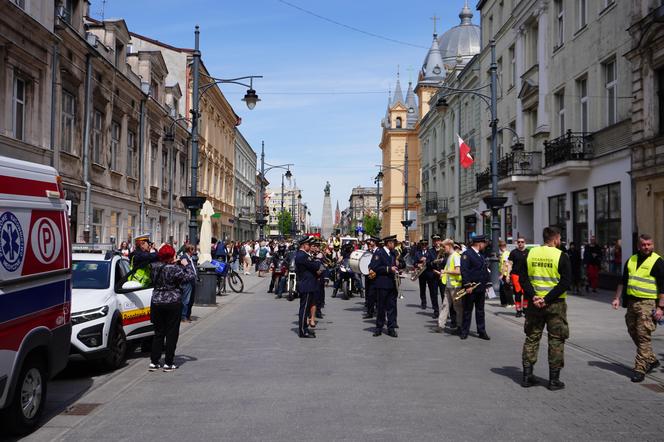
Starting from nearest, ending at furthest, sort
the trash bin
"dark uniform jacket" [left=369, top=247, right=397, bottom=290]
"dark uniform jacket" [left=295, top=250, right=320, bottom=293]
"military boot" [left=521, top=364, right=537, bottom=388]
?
"military boot" [left=521, top=364, right=537, bottom=388]
"dark uniform jacket" [left=295, top=250, right=320, bottom=293]
"dark uniform jacket" [left=369, top=247, right=397, bottom=290]
the trash bin

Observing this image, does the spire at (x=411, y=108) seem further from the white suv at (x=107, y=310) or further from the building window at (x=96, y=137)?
the white suv at (x=107, y=310)

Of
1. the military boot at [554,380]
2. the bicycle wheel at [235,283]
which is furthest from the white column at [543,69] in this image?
the military boot at [554,380]

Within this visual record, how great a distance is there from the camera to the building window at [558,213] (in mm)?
25686

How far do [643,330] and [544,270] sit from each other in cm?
163

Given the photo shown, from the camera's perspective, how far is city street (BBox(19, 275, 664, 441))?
5812 millimetres

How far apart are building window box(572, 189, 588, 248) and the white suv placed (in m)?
18.1

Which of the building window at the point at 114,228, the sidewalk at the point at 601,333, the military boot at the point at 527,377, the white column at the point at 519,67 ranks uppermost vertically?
the white column at the point at 519,67

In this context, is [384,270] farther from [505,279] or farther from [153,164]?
[153,164]

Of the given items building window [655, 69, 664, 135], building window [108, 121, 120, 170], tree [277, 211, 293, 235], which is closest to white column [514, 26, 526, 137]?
building window [655, 69, 664, 135]

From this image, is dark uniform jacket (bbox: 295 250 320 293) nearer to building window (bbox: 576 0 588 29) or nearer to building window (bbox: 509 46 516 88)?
building window (bbox: 576 0 588 29)

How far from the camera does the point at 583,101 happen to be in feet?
77.9

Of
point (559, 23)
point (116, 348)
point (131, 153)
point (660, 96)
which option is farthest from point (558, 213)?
point (116, 348)

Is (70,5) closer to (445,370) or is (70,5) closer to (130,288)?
(130,288)

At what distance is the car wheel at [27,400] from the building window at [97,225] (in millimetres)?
18048
